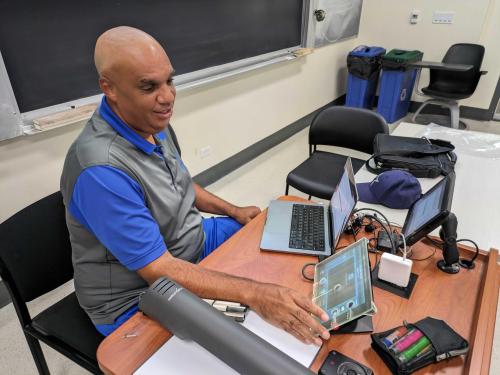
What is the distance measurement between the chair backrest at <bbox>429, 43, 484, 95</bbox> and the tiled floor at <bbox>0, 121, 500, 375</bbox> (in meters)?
0.59

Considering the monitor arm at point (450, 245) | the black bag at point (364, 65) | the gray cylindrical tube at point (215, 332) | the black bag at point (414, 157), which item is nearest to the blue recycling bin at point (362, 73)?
the black bag at point (364, 65)

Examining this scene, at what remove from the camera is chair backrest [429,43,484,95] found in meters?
3.74

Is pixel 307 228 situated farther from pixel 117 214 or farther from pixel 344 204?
pixel 117 214

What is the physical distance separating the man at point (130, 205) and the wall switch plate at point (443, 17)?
14.0 ft

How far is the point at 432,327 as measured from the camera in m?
0.80

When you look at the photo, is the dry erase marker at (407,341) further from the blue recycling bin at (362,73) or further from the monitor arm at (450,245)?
the blue recycling bin at (362,73)

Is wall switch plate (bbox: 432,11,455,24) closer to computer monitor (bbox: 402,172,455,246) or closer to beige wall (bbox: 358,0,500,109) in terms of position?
beige wall (bbox: 358,0,500,109)

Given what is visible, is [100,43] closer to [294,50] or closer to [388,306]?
[388,306]

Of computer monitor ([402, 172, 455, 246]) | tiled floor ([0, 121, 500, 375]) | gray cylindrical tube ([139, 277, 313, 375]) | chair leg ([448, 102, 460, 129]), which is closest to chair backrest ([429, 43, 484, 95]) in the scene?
chair leg ([448, 102, 460, 129])

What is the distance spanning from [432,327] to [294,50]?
3059mm

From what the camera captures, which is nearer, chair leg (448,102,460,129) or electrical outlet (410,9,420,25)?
chair leg (448,102,460,129)

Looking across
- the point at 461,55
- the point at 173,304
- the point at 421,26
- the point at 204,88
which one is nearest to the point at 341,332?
the point at 173,304

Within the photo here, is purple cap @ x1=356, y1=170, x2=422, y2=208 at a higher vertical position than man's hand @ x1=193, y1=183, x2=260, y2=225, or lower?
higher

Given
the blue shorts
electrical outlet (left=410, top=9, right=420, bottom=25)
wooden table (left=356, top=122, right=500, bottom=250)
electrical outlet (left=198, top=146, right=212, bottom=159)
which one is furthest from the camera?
electrical outlet (left=410, top=9, right=420, bottom=25)
